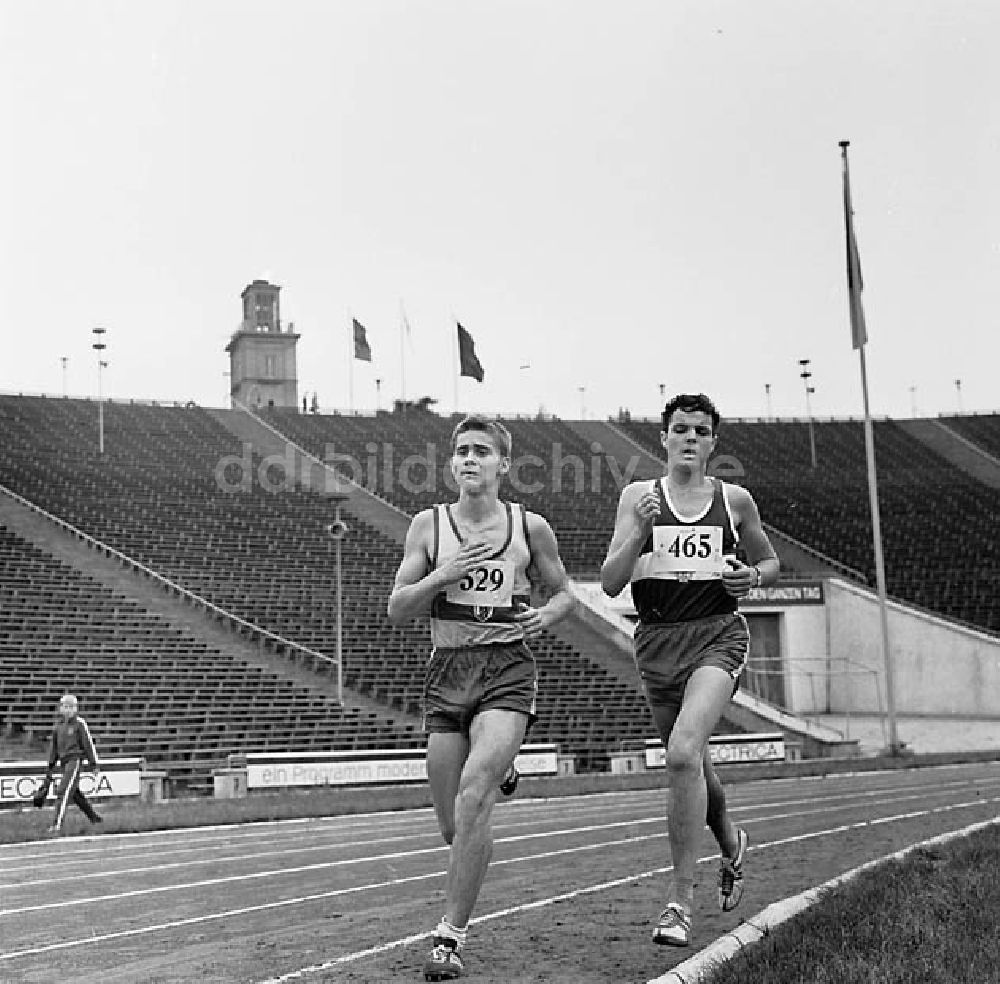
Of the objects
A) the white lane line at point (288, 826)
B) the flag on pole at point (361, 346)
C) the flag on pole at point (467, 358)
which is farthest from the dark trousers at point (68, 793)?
the flag on pole at point (361, 346)

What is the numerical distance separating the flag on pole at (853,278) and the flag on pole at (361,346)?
32.2 m

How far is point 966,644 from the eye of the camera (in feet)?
141

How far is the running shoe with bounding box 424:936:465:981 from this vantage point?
5.78 m

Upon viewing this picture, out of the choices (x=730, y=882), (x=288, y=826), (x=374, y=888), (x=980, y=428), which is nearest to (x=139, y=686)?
(x=288, y=826)

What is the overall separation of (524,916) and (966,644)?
37.7 metres

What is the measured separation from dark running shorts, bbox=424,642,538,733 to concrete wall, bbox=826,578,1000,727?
38392 millimetres

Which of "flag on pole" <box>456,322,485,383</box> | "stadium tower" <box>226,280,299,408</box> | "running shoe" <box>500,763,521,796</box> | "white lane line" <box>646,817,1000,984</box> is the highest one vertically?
"stadium tower" <box>226,280,299,408</box>

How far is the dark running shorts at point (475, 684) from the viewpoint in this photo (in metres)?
6.43

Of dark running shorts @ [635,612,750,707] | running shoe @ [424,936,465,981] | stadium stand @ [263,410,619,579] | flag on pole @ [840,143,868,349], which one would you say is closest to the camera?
running shoe @ [424,936,465,981]

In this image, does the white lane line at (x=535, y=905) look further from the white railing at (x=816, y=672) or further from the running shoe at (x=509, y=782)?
the white railing at (x=816, y=672)

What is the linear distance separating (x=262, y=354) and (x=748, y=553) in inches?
4458

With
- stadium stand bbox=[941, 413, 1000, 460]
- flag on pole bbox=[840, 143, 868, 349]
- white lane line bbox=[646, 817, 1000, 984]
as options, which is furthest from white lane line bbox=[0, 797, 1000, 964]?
stadium stand bbox=[941, 413, 1000, 460]

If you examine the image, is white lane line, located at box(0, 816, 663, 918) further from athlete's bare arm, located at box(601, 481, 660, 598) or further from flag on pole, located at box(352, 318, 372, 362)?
flag on pole, located at box(352, 318, 372, 362)

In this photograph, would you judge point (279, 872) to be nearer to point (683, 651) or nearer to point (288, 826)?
point (683, 651)
